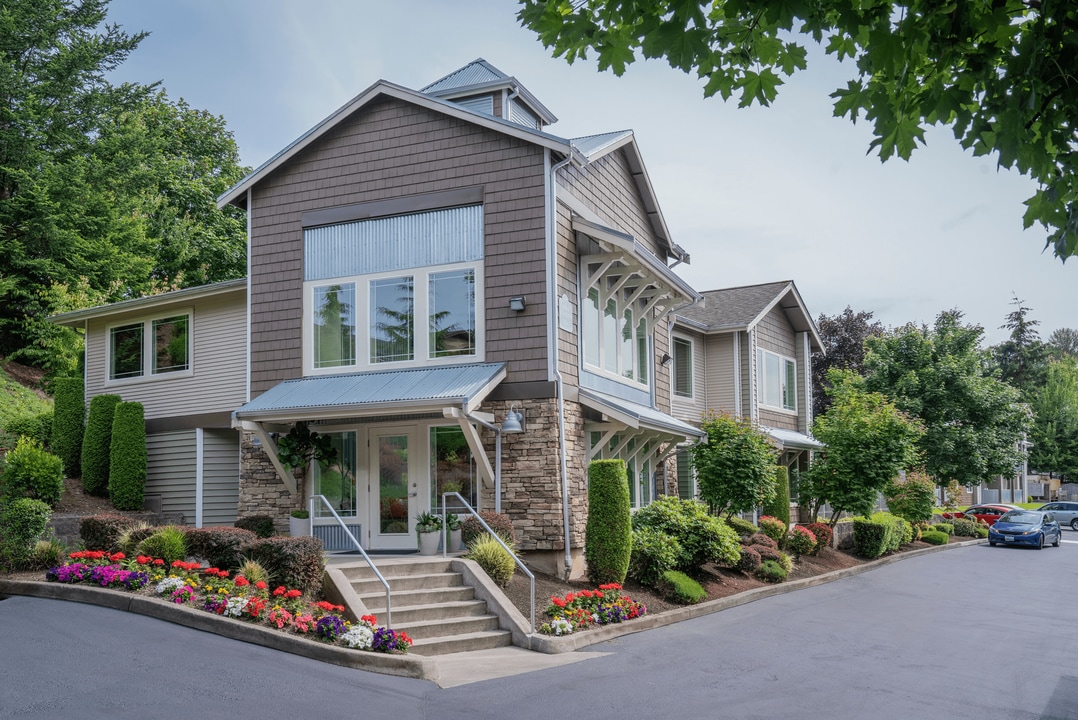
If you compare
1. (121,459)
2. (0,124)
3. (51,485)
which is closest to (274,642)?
(51,485)

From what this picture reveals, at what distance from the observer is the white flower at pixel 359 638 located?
9.15 m

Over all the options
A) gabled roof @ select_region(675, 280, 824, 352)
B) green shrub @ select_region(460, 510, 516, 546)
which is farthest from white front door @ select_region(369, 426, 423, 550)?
gabled roof @ select_region(675, 280, 824, 352)

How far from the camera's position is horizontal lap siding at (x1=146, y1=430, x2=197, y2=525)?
18469 mm

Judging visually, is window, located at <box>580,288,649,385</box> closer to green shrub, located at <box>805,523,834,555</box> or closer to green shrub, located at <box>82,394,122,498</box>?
green shrub, located at <box>805,523,834,555</box>

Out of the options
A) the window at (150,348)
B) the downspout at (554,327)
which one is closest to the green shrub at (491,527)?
the downspout at (554,327)

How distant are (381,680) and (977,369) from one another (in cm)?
2950

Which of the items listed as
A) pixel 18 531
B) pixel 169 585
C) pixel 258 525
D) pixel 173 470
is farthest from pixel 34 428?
pixel 169 585

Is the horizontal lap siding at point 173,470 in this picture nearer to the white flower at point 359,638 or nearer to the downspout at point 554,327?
the downspout at point 554,327

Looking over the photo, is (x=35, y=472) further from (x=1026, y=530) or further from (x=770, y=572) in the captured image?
(x=1026, y=530)

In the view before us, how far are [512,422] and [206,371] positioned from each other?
26.3 feet

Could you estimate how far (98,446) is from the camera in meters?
18.6

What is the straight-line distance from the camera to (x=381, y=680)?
8.49 metres

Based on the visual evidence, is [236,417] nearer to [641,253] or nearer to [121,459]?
[121,459]

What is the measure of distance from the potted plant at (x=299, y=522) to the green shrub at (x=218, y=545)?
121 inches
